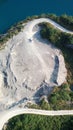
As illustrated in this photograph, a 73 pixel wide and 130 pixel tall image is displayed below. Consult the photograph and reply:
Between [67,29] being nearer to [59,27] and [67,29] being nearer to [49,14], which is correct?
[59,27]

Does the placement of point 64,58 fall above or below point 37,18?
below

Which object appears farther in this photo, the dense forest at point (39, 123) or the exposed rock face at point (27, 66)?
the exposed rock face at point (27, 66)

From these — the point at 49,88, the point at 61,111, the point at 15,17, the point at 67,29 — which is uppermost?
the point at 15,17

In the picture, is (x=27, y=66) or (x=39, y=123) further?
(x=27, y=66)

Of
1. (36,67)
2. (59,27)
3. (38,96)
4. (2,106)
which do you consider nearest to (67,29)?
(59,27)

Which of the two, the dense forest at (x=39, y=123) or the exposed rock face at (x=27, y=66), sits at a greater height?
the exposed rock face at (x=27, y=66)

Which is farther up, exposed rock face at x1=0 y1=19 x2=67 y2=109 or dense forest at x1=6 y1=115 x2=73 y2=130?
exposed rock face at x1=0 y1=19 x2=67 y2=109

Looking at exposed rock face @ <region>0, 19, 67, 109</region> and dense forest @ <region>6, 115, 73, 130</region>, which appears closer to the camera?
dense forest @ <region>6, 115, 73, 130</region>

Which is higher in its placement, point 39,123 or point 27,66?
point 27,66
